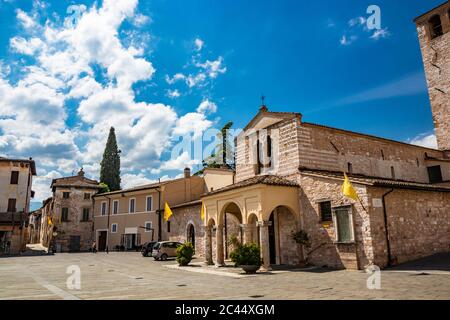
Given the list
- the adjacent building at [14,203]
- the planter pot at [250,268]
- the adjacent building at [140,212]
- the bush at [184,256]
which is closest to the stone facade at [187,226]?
the adjacent building at [140,212]

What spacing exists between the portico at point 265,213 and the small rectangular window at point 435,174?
48.7 ft

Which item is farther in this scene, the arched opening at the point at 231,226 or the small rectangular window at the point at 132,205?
the small rectangular window at the point at 132,205

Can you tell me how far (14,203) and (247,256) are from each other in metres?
34.0

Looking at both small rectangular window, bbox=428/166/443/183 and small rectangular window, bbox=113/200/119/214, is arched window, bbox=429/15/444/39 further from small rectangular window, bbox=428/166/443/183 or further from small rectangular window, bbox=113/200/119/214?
small rectangular window, bbox=113/200/119/214

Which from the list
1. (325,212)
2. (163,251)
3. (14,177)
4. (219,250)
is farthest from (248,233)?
(14,177)

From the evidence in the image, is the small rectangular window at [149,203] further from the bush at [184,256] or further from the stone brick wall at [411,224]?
the stone brick wall at [411,224]

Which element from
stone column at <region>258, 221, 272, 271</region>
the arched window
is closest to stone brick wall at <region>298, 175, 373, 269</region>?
stone column at <region>258, 221, 272, 271</region>

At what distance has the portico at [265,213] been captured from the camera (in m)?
16.4

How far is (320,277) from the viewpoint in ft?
42.1

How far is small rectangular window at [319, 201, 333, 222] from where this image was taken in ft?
53.5

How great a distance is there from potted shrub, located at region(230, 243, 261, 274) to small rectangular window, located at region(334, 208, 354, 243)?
396 centimetres
